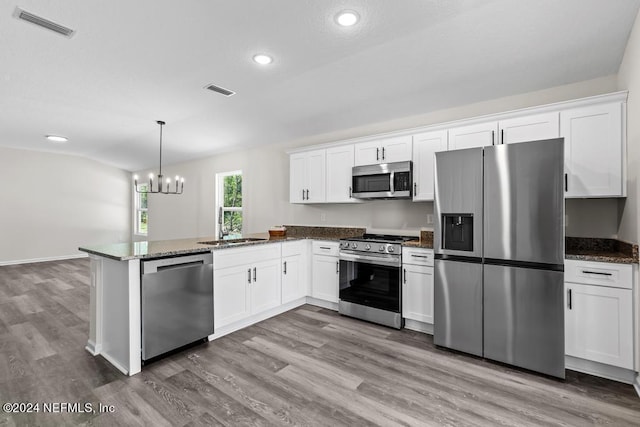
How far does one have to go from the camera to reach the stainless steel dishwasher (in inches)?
97.0

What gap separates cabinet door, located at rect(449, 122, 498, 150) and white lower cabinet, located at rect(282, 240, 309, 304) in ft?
7.30

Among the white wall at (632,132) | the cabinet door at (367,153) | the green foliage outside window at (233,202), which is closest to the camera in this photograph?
the white wall at (632,132)

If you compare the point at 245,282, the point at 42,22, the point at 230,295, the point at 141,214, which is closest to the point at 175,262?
the point at 230,295

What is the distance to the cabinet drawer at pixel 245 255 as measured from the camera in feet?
9.93

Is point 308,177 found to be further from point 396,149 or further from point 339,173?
point 396,149

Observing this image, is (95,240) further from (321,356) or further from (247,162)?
(321,356)

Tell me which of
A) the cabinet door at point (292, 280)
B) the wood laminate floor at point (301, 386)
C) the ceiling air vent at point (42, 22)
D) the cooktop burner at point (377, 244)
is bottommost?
the wood laminate floor at point (301, 386)

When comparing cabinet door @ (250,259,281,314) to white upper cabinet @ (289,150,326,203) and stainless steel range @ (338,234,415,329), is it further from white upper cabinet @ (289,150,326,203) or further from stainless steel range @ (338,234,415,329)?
white upper cabinet @ (289,150,326,203)

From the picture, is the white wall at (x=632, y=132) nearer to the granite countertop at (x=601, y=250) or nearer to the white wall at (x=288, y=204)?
the granite countertop at (x=601, y=250)

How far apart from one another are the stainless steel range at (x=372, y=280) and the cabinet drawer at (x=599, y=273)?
1438 millimetres

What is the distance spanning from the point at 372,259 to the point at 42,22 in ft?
11.9

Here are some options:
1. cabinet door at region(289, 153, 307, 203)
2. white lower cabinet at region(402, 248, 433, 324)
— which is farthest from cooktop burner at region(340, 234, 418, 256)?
cabinet door at region(289, 153, 307, 203)

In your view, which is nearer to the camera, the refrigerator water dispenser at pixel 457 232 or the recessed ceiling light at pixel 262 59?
the refrigerator water dispenser at pixel 457 232

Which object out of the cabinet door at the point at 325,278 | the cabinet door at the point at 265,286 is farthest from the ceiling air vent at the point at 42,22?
the cabinet door at the point at 325,278
